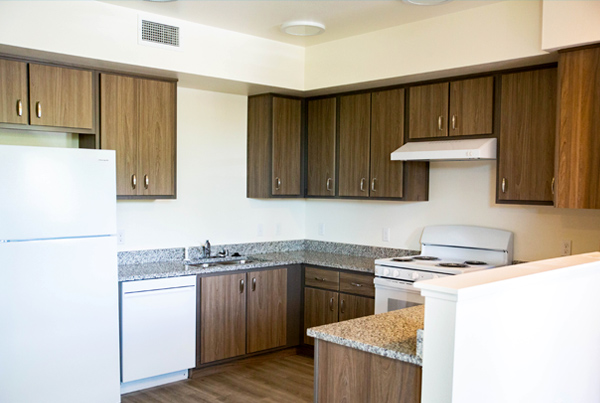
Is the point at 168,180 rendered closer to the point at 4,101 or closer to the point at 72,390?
the point at 4,101

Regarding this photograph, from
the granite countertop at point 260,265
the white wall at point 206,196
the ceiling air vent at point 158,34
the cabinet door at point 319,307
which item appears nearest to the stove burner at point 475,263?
the granite countertop at point 260,265

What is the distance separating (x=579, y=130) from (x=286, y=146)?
8.35 feet

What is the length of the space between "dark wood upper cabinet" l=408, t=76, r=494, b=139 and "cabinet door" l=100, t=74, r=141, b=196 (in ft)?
6.98

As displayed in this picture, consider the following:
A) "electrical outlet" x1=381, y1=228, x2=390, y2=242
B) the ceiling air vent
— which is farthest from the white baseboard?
the ceiling air vent

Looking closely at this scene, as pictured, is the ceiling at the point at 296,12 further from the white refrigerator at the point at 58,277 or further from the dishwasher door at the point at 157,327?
the dishwasher door at the point at 157,327

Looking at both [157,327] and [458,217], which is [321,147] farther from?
[157,327]

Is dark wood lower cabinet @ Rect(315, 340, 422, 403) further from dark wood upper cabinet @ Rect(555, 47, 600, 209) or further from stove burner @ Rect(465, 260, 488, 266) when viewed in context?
stove burner @ Rect(465, 260, 488, 266)

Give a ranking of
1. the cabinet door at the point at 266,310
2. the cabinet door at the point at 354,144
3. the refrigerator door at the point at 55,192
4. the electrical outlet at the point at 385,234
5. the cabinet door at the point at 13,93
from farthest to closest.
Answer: the electrical outlet at the point at 385,234, the cabinet door at the point at 354,144, the cabinet door at the point at 266,310, the cabinet door at the point at 13,93, the refrigerator door at the point at 55,192

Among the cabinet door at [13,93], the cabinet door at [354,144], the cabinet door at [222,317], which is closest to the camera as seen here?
the cabinet door at [13,93]

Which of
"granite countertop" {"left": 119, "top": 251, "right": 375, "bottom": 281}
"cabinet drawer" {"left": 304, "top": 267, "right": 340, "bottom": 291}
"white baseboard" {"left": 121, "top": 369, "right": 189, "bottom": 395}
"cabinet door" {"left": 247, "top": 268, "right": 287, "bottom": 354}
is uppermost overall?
"granite countertop" {"left": 119, "top": 251, "right": 375, "bottom": 281}

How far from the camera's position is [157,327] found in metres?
4.02

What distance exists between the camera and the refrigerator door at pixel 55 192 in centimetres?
320

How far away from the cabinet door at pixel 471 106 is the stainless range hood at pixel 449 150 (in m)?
0.09

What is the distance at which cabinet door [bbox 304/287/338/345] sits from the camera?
4641 mm
